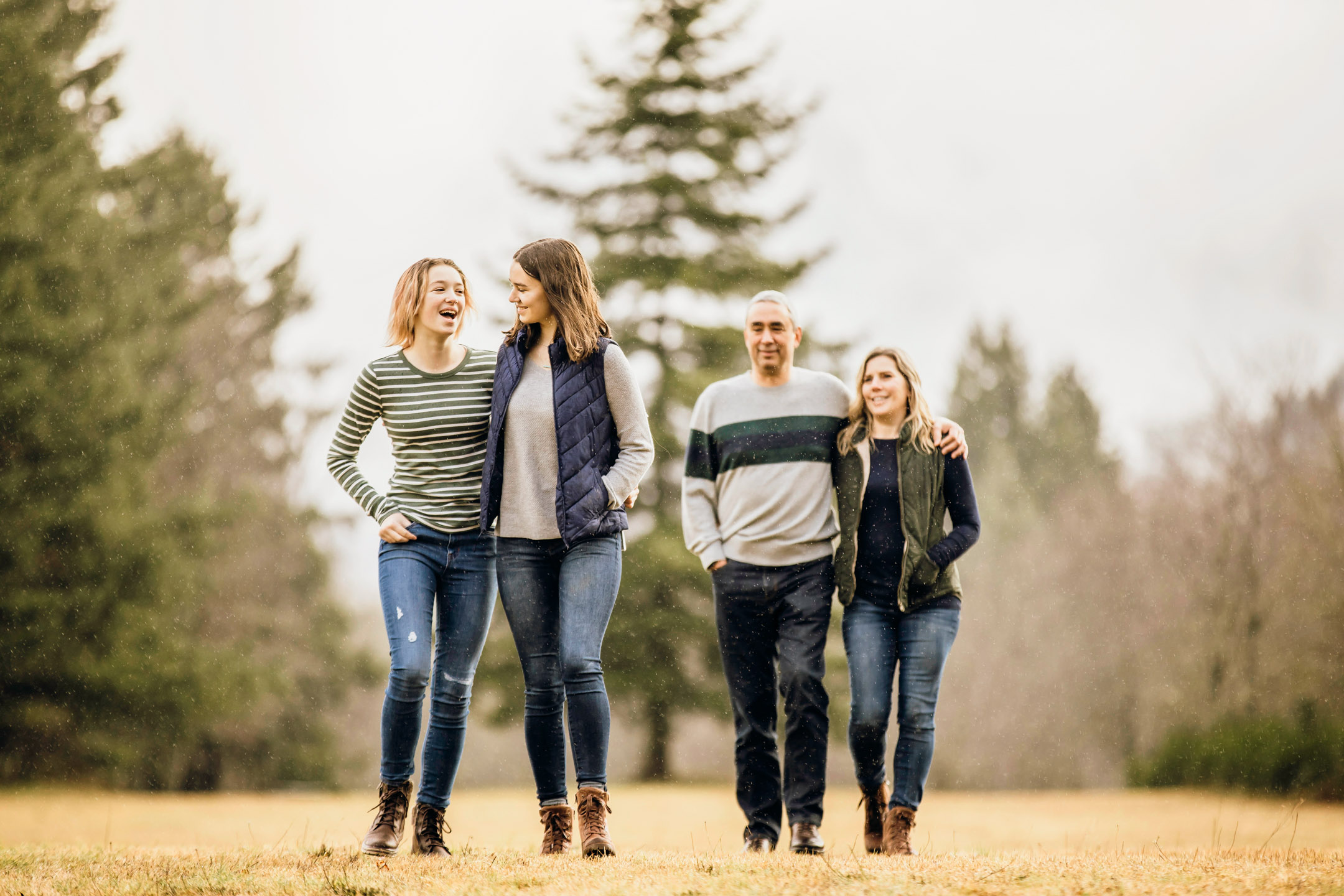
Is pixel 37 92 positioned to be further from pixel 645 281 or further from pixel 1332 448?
pixel 1332 448

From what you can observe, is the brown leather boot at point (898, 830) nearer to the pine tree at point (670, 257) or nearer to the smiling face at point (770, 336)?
the smiling face at point (770, 336)

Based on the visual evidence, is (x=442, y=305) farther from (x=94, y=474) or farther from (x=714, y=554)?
(x=94, y=474)

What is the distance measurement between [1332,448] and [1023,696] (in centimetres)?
930

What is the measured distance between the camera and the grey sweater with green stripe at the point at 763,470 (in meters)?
4.44

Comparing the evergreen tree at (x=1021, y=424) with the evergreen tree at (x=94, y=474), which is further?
the evergreen tree at (x=1021, y=424)

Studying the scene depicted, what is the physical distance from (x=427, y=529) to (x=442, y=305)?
807 mm

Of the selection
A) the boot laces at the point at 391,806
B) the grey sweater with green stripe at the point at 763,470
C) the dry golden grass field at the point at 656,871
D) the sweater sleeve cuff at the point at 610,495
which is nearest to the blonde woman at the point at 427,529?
the boot laces at the point at 391,806

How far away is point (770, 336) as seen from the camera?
4.58 meters

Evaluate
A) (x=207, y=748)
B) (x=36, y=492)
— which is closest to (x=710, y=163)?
(x=36, y=492)

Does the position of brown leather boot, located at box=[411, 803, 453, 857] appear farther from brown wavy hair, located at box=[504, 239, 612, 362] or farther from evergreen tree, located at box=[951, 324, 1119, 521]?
evergreen tree, located at box=[951, 324, 1119, 521]

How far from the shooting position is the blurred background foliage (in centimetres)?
1427

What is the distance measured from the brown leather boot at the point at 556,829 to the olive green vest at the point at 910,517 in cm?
137

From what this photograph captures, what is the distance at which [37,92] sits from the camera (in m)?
14.4

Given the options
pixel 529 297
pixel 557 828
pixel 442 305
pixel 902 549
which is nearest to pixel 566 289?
pixel 529 297
